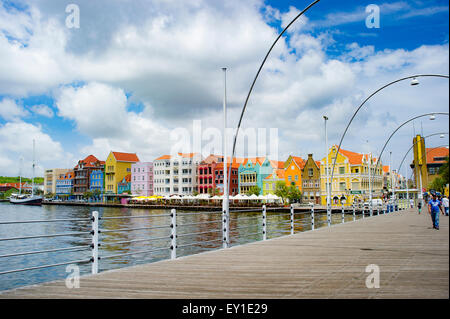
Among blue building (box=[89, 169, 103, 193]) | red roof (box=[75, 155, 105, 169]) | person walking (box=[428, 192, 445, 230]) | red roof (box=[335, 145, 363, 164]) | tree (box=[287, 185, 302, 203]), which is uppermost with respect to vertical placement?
red roof (box=[75, 155, 105, 169])

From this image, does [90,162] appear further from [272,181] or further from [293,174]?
[293,174]

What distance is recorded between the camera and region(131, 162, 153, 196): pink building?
102 meters

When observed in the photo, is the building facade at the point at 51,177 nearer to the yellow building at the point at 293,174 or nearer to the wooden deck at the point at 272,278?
the yellow building at the point at 293,174

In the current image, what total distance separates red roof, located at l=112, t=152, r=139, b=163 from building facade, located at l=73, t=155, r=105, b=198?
9.38 m

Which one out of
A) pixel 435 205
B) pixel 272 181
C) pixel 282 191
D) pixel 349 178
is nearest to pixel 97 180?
pixel 272 181

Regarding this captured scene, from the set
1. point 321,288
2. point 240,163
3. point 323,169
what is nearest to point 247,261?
point 321,288

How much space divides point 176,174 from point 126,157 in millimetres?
27165

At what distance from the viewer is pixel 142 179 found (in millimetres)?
103562

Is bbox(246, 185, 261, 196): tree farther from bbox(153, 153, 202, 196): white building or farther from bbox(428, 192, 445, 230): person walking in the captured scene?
bbox(428, 192, 445, 230): person walking

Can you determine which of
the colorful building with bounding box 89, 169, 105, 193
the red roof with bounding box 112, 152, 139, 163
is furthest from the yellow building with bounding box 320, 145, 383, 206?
the colorful building with bounding box 89, 169, 105, 193

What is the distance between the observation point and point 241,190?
85500mm

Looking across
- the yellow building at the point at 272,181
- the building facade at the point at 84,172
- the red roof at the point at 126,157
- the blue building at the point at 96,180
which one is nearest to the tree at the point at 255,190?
the yellow building at the point at 272,181

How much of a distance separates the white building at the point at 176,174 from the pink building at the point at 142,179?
11.7 feet
